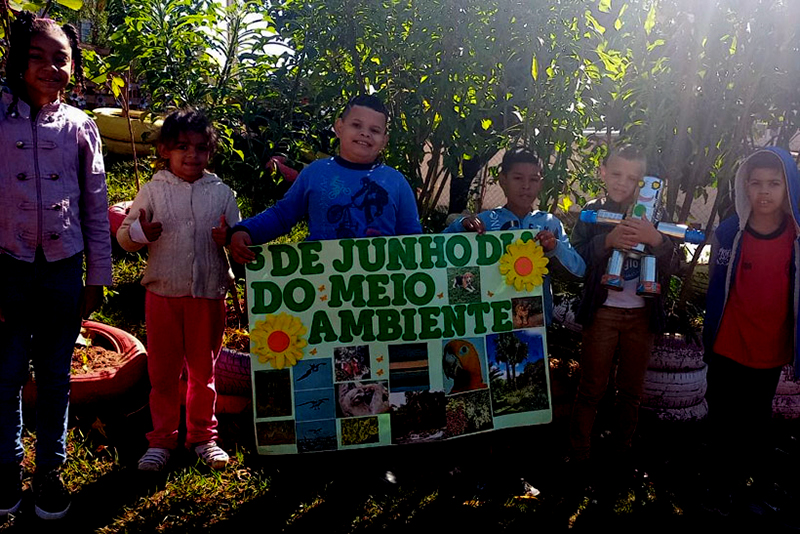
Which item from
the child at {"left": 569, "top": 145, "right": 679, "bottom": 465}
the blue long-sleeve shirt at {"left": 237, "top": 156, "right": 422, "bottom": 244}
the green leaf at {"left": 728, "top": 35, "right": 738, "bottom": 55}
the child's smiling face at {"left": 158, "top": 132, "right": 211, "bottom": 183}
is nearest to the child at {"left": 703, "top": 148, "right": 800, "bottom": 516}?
the child at {"left": 569, "top": 145, "right": 679, "bottom": 465}

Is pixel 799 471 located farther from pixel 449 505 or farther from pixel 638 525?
pixel 449 505

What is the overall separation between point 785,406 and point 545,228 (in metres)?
2.00

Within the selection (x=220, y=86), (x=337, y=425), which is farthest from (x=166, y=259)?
(x=220, y=86)

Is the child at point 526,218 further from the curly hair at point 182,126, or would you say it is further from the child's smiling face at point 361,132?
the curly hair at point 182,126

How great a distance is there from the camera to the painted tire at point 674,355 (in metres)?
4.06

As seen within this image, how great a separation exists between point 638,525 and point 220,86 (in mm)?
3150

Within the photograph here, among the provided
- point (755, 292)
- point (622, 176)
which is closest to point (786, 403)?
point (755, 292)

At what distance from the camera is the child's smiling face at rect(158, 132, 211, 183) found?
10.5 ft

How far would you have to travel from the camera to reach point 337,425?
3281 mm

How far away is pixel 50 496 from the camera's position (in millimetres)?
2949

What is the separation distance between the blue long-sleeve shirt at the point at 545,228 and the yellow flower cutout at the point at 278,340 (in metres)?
0.81

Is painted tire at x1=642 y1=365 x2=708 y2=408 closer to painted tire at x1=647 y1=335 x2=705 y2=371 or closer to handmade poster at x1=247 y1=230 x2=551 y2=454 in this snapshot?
painted tire at x1=647 y1=335 x2=705 y2=371

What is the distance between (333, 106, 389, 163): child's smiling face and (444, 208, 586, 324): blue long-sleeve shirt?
0.52 m

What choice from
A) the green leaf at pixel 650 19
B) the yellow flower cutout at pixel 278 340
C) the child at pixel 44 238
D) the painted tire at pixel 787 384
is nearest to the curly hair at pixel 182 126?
the child at pixel 44 238
